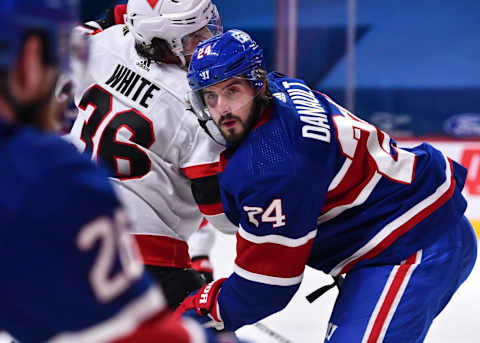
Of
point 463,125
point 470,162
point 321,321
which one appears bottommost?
point 463,125

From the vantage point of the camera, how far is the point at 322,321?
2891mm

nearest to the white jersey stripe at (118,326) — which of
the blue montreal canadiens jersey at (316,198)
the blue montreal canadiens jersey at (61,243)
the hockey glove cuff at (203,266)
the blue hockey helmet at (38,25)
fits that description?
the blue montreal canadiens jersey at (61,243)

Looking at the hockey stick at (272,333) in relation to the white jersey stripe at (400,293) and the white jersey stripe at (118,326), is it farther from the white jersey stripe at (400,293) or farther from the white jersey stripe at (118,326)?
the white jersey stripe at (118,326)

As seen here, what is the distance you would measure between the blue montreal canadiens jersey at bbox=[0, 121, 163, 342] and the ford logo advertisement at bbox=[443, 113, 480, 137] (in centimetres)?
468

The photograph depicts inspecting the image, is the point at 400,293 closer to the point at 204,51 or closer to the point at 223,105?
the point at 223,105

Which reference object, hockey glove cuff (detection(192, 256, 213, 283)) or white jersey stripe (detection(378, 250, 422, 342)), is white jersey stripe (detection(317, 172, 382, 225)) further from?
hockey glove cuff (detection(192, 256, 213, 283))

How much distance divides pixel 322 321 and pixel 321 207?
1219 mm

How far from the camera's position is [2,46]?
78 centimetres

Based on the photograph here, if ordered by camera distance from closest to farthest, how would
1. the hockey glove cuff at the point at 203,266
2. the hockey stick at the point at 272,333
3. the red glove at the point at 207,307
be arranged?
the red glove at the point at 207,307
the hockey stick at the point at 272,333
the hockey glove cuff at the point at 203,266

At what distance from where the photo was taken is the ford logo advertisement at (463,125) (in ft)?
17.1

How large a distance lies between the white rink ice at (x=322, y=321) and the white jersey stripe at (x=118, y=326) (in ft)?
5.65

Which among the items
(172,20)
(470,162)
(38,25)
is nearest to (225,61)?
(172,20)

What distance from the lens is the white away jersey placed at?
6.95ft

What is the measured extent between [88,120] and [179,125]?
0.31 meters
